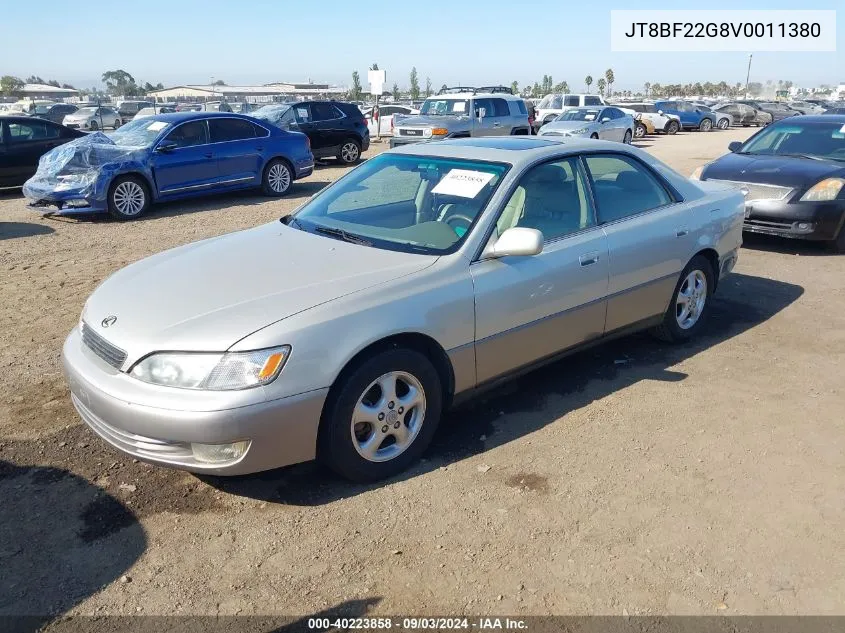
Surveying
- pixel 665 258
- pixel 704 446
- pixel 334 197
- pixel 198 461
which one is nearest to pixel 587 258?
pixel 665 258

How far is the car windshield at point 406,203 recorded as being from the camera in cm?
400

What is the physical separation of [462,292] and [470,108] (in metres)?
15.9

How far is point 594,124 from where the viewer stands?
22.4 meters

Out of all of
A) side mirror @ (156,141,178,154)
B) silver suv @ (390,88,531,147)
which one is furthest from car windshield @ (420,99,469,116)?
side mirror @ (156,141,178,154)

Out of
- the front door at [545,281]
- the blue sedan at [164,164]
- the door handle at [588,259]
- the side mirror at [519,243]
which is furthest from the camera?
the blue sedan at [164,164]

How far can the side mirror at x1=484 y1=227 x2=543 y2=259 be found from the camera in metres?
3.71

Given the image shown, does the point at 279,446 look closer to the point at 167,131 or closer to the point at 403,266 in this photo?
the point at 403,266

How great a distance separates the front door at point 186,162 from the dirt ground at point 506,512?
257 inches

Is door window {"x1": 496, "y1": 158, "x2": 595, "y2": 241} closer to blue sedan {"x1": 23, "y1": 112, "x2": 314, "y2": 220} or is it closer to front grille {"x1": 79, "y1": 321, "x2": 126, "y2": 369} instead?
front grille {"x1": 79, "y1": 321, "x2": 126, "y2": 369}

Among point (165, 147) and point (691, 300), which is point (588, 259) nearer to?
point (691, 300)

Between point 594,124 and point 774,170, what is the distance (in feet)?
48.0

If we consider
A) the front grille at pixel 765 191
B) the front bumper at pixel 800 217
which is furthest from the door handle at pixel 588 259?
the front grille at pixel 765 191

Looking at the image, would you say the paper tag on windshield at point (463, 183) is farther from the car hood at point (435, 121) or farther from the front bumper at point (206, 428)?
the car hood at point (435, 121)

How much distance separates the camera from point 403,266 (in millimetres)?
3674
